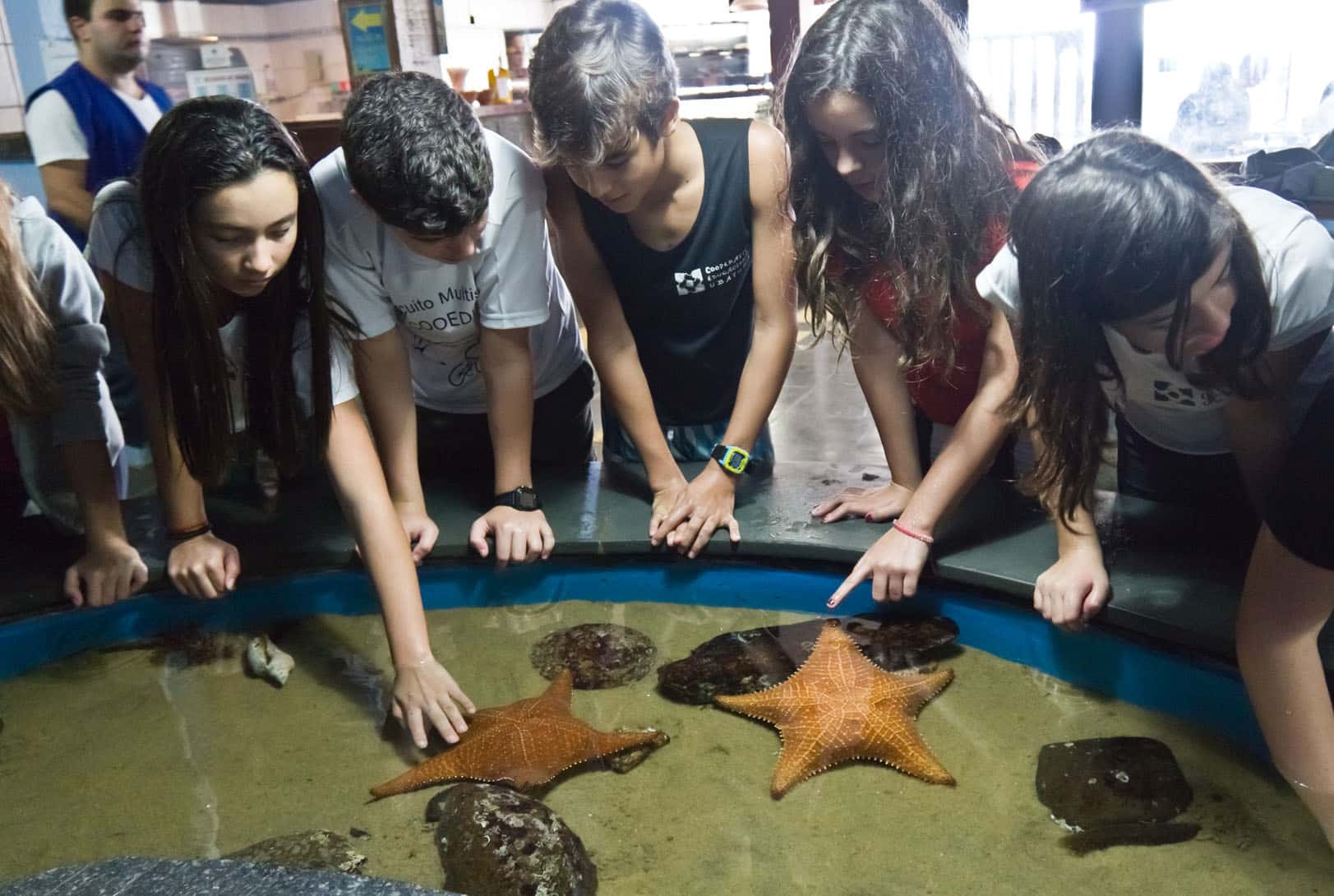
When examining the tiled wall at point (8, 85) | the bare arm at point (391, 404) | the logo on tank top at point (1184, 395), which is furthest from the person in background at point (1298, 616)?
the tiled wall at point (8, 85)

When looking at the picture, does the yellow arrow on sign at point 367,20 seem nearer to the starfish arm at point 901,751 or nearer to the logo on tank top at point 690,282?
the logo on tank top at point 690,282

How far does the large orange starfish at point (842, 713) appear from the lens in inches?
73.4

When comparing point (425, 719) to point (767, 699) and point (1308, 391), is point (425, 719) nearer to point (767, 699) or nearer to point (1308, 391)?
point (767, 699)

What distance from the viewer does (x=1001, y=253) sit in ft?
6.63

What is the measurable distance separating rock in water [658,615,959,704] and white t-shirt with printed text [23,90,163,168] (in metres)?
2.48

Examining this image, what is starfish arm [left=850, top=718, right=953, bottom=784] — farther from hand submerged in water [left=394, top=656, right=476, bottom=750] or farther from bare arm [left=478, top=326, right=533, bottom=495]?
bare arm [left=478, top=326, right=533, bottom=495]

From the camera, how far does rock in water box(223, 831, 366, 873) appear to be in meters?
1.75

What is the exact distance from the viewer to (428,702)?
2.04 m

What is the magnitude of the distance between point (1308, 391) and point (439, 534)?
1.93 m

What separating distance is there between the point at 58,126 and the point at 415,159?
2102 mm

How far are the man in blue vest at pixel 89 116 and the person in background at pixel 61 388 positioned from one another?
0.82 meters

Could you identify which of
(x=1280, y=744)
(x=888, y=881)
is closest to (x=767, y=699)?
(x=888, y=881)

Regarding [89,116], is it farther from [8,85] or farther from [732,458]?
[732,458]

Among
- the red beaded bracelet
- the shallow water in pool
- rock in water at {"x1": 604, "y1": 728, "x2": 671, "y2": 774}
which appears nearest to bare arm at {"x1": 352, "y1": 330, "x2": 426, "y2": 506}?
the shallow water in pool
